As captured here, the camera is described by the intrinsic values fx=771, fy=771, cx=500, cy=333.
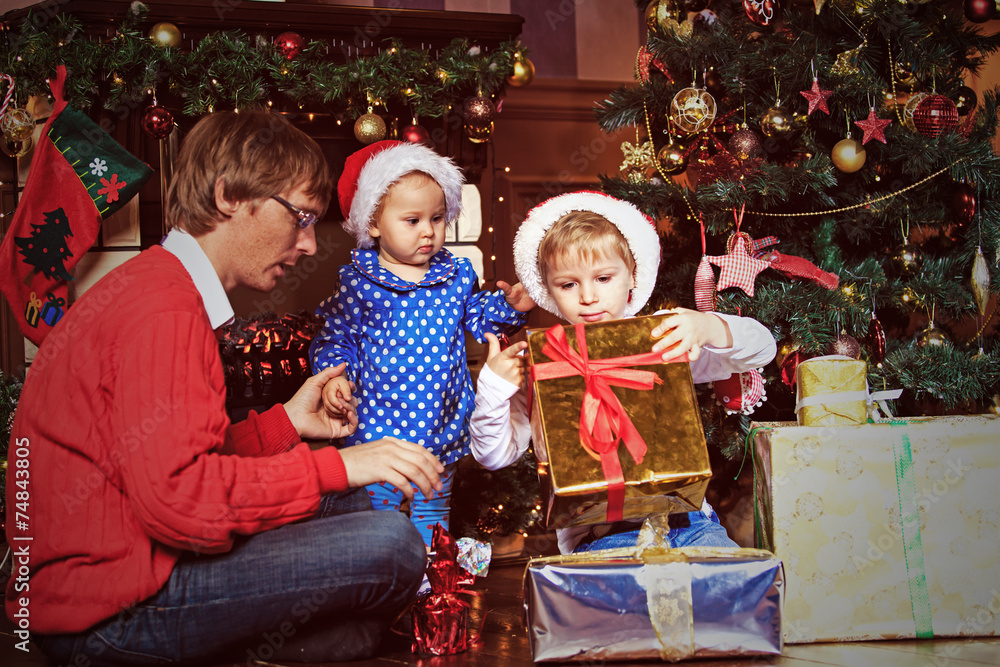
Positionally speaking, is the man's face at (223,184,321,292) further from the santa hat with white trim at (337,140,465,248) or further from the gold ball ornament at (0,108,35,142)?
the gold ball ornament at (0,108,35,142)

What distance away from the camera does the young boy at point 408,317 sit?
221 cm

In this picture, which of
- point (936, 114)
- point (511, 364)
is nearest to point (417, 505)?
point (511, 364)

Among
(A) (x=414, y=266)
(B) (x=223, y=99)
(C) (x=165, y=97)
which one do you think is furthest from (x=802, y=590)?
(C) (x=165, y=97)

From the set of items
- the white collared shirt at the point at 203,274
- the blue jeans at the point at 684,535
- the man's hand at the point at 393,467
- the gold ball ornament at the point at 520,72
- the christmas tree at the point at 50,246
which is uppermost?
the gold ball ornament at the point at 520,72

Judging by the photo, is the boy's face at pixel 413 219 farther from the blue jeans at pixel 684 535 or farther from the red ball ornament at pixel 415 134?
the blue jeans at pixel 684 535

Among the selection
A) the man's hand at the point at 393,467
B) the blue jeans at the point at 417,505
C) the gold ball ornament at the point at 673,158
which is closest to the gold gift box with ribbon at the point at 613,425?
the man's hand at the point at 393,467

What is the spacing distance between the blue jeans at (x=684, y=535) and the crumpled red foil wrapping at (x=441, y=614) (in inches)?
12.3

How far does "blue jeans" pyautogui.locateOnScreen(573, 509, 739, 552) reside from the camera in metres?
1.65

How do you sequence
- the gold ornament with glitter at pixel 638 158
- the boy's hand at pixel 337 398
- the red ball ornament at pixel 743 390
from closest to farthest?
the boy's hand at pixel 337 398, the red ball ornament at pixel 743 390, the gold ornament with glitter at pixel 638 158

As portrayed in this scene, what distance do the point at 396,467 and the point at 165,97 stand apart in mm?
1878

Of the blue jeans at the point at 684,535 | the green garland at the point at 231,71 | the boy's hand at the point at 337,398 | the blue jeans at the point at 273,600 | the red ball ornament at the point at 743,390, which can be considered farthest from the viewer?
the green garland at the point at 231,71

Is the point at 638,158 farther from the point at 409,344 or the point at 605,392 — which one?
the point at 605,392

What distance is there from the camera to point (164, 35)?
2436mm

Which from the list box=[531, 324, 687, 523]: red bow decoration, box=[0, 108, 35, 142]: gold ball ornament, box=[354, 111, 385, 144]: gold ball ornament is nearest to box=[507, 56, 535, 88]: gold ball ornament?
box=[354, 111, 385, 144]: gold ball ornament
